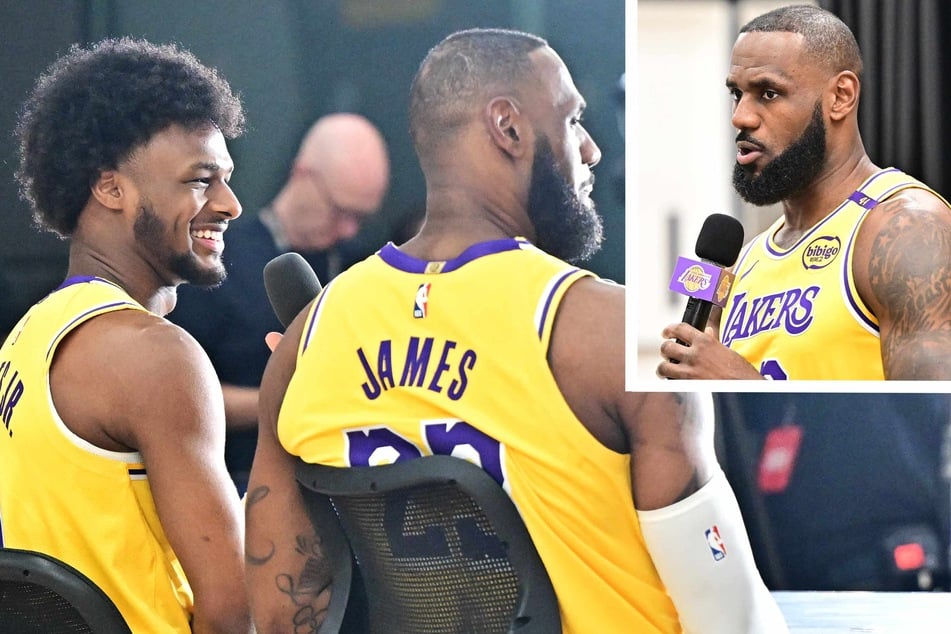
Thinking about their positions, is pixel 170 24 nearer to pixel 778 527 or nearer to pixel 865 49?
pixel 865 49

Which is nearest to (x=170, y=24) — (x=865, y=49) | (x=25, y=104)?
(x=25, y=104)

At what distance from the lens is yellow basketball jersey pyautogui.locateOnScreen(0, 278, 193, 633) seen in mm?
2357

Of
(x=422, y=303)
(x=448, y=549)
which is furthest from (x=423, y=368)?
(x=448, y=549)

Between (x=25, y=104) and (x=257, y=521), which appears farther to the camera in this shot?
(x=25, y=104)

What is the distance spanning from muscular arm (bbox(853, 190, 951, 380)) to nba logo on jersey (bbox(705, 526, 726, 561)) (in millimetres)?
467

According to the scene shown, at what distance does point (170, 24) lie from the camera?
2.50 meters

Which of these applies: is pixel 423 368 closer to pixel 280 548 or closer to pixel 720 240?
pixel 280 548

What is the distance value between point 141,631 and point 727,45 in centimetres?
176

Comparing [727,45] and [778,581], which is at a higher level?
[727,45]

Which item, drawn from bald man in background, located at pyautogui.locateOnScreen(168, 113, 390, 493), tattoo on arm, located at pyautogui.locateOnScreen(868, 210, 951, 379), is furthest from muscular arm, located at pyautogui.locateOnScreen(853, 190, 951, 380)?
bald man in background, located at pyautogui.locateOnScreen(168, 113, 390, 493)

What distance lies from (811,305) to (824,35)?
558mm

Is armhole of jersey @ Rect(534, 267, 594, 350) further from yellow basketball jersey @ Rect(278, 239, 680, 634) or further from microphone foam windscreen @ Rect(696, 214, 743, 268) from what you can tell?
microphone foam windscreen @ Rect(696, 214, 743, 268)

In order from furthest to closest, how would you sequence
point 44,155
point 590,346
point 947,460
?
point 44,155 < point 947,460 < point 590,346

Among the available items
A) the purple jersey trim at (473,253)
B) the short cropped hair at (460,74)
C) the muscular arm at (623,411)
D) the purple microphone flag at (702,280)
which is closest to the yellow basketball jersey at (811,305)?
the purple microphone flag at (702,280)
